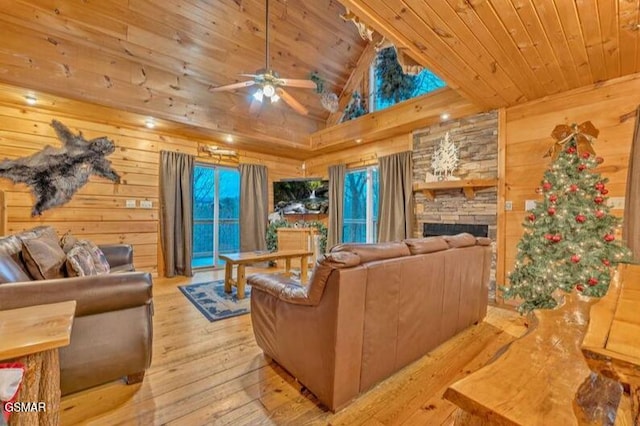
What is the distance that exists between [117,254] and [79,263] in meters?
1.43

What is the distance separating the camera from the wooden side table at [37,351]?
108 cm

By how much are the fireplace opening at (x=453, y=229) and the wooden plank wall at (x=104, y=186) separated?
4.32m

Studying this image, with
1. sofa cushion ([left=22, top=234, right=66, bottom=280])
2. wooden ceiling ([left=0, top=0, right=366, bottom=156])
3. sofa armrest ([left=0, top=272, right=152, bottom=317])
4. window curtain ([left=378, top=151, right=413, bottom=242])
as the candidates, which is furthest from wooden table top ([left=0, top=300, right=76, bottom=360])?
window curtain ([left=378, top=151, right=413, bottom=242])

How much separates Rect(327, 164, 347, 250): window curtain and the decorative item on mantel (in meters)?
1.99

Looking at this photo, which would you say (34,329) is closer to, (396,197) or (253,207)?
(396,197)

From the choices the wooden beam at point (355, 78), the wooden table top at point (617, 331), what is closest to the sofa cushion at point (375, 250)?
the wooden table top at point (617, 331)

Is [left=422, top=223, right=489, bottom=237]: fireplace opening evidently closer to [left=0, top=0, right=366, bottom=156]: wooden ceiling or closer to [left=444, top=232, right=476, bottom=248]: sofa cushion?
[left=444, top=232, right=476, bottom=248]: sofa cushion

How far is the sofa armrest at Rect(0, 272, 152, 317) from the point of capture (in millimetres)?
1550

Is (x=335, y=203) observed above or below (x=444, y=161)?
below

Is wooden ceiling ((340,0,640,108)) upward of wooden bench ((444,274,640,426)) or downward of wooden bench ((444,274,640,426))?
upward

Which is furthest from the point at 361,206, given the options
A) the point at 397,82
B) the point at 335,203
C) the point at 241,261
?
the point at 241,261

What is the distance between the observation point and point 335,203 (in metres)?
6.05

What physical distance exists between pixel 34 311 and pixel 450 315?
2799 millimetres

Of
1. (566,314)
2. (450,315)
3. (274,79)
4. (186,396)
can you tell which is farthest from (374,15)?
(186,396)
